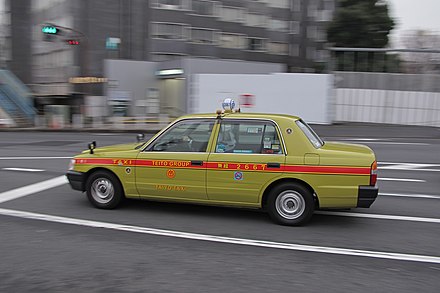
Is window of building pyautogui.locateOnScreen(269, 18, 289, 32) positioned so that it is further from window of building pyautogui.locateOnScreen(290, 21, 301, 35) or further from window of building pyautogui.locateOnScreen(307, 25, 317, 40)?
window of building pyautogui.locateOnScreen(307, 25, 317, 40)

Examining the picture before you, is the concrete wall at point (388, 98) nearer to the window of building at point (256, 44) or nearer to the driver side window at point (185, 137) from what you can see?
the driver side window at point (185, 137)

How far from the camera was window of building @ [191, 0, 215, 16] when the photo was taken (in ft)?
120

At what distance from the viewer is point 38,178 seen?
870 cm

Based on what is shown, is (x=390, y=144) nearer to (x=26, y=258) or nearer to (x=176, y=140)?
(x=176, y=140)

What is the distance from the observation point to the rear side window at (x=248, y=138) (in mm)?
5551

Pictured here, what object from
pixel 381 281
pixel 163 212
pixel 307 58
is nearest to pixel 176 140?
pixel 163 212

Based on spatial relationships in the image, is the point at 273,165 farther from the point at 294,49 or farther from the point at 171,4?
the point at 294,49

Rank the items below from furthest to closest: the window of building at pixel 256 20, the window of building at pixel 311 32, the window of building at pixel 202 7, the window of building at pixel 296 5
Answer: the window of building at pixel 311 32, the window of building at pixel 296 5, the window of building at pixel 256 20, the window of building at pixel 202 7

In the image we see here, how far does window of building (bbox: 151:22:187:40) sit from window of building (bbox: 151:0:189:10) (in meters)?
1.39

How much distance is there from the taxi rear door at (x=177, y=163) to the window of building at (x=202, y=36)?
31.9 m

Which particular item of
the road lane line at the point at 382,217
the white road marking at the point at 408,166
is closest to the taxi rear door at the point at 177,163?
the road lane line at the point at 382,217

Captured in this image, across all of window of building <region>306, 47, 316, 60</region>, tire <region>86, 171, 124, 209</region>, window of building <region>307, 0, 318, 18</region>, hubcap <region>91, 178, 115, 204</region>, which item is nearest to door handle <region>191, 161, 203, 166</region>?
tire <region>86, 171, 124, 209</region>

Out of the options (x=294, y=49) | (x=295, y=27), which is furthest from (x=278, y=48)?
(x=295, y=27)

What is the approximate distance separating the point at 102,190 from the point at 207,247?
2252mm
